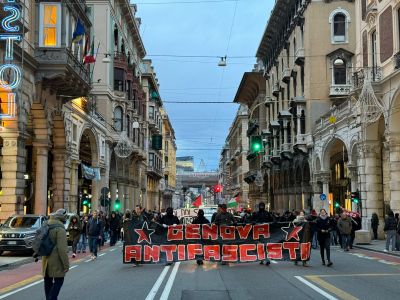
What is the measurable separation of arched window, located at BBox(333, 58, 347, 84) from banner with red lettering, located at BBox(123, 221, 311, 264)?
28463mm

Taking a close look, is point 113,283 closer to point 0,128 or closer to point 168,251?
point 168,251

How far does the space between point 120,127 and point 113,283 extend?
4066 centimetres

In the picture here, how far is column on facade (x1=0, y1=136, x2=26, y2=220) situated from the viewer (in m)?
26.2

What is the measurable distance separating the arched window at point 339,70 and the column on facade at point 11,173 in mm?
25706

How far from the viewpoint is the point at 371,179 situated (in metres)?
30.9

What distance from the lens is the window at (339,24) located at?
1709 inches

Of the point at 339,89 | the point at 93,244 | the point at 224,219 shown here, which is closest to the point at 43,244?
the point at 224,219

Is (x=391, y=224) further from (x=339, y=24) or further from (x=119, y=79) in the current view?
(x=119, y=79)

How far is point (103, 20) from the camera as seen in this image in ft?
160

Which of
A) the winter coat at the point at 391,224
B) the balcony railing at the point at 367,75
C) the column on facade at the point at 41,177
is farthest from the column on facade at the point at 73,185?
the winter coat at the point at 391,224

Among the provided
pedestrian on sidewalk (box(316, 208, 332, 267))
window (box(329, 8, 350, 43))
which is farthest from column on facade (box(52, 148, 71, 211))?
window (box(329, 8, 350, 43))

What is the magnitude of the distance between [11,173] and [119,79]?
1095 inches

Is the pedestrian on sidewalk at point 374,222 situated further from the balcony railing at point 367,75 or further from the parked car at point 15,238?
the parked car at point 15,238

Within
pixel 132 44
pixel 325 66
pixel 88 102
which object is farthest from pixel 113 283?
pixel 132 44
